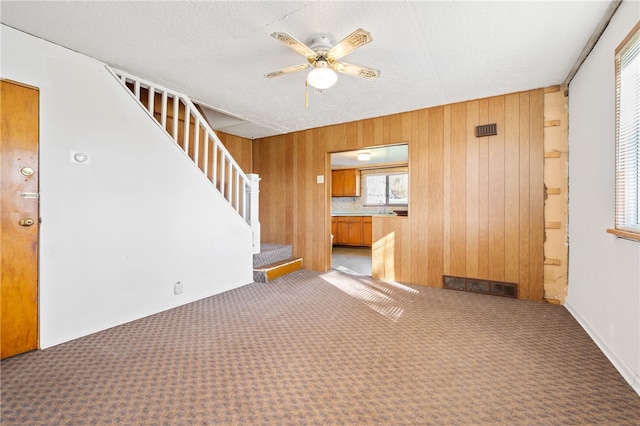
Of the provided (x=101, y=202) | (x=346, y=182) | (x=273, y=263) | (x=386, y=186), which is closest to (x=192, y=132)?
(x=101, y=202)

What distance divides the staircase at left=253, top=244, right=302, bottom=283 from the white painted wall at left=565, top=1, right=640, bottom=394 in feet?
11.6

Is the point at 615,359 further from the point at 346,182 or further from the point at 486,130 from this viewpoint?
the point at 346,182

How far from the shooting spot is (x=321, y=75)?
2.25 metres

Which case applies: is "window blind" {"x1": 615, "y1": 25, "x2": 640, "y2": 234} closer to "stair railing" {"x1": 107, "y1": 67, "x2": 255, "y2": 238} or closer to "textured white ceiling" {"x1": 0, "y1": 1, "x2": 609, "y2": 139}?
"textured white ceiling" {"x1": 0, "y1": 1, "x2": 609, "y2": 139}

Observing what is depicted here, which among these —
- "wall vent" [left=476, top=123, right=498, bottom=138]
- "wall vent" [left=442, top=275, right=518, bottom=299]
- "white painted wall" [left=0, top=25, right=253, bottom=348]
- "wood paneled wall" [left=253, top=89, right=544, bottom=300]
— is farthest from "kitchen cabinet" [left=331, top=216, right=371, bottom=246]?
"white painted wall" [left=0, top=25, right=253, bottom=348]

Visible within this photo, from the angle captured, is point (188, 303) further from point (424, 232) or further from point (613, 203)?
A: point (613, 203)

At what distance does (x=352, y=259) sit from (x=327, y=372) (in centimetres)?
426

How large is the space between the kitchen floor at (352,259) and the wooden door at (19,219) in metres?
3.90

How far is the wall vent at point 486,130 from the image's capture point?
3.45 m

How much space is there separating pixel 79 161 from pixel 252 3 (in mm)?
1933

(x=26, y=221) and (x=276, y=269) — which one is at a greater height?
(x=26, y=221)

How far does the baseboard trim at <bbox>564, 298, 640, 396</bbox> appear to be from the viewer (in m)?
1.69

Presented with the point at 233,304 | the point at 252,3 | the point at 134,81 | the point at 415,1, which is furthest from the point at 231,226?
the point at 415,1

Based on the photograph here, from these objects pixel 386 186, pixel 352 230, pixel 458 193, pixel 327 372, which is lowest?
pixel 327 372
